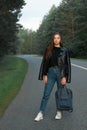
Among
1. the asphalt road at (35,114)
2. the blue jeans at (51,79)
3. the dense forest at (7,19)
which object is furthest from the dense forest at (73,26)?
the blue jeans at (51,79)

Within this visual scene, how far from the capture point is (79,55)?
72.1 m

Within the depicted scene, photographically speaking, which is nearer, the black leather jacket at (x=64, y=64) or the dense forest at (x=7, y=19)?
the black leather jacket at (x=64, y=64)

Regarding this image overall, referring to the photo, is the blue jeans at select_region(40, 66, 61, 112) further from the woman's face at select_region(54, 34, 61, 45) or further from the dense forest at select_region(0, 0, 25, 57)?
the dense forest at select_region(0, 0, 25, 57)

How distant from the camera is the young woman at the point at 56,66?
29.8ft

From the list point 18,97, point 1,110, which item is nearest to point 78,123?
point 1,110

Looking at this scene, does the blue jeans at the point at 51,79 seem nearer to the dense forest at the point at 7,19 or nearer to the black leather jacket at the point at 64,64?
the black leather jacket at the point at 64,64

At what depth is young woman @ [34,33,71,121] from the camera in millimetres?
9086

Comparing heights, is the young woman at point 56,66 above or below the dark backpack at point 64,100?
above

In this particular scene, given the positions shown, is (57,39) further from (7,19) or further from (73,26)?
(73,26)

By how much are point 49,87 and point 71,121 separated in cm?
87

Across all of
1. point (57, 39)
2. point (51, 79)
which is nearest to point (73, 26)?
point (51, 79)

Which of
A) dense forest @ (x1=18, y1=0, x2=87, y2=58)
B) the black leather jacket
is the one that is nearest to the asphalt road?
the black leather jacket

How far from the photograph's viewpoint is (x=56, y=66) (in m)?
9.18

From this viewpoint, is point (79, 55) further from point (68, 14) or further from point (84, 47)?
point (68, 14)
